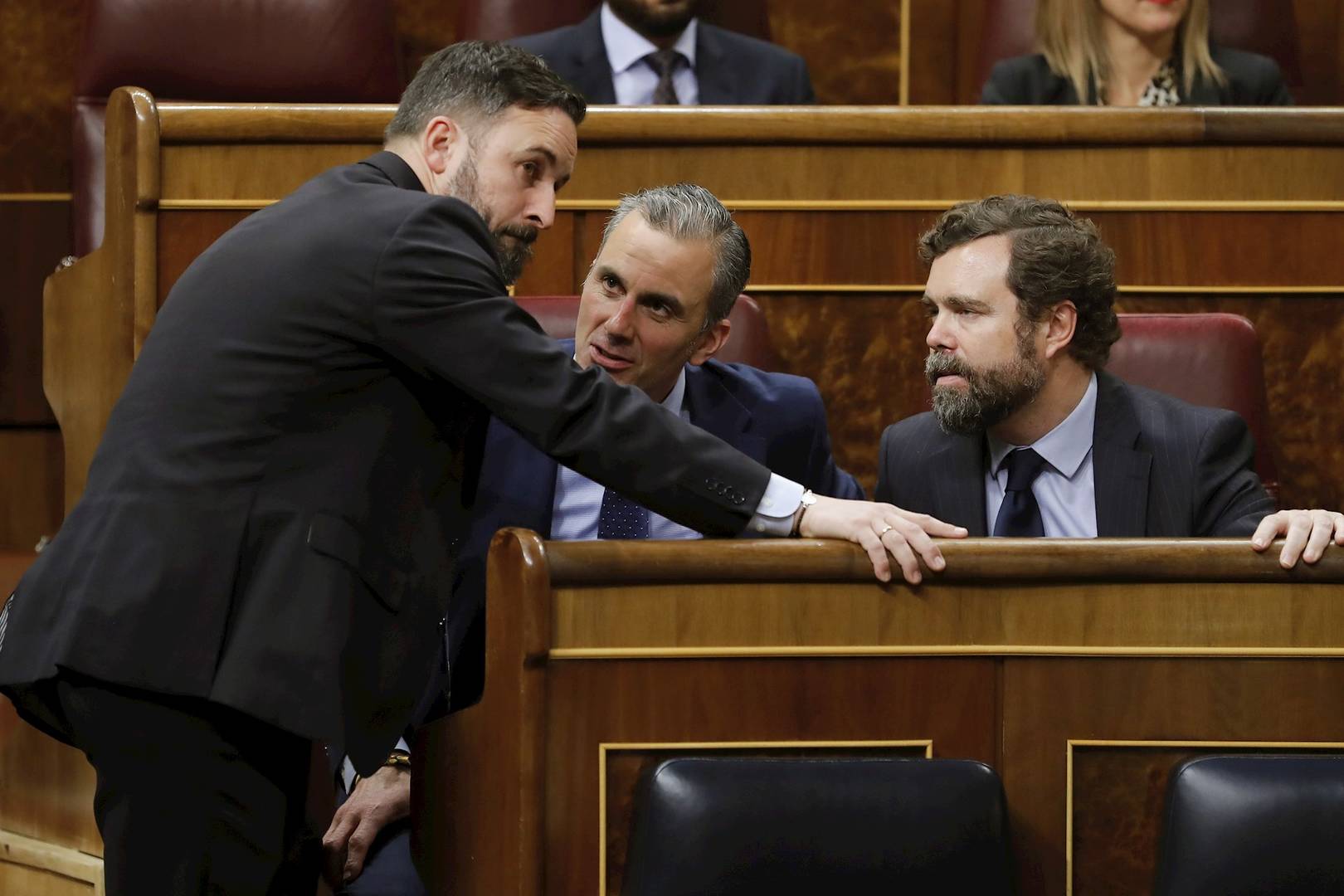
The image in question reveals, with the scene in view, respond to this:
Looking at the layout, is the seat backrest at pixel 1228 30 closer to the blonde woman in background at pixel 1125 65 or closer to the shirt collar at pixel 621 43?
the blonde woman in background at pixel 1125 65

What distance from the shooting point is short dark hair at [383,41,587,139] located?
3.11 ft

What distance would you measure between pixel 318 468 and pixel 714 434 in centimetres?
33

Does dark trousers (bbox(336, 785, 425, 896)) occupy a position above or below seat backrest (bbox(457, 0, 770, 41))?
below

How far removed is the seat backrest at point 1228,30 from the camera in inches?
65.1

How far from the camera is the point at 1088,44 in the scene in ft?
4.97

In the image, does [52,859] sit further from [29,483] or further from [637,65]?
[637,65]

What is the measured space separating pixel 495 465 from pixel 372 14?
27.4 inches

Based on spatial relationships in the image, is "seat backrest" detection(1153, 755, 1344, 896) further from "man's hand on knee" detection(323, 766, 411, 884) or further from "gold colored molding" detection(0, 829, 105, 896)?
"gold colored molding" detection(0, 829, 105, 896)

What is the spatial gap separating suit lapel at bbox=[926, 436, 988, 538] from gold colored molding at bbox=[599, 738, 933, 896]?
258 mm

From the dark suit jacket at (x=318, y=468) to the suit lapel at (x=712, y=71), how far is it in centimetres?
73

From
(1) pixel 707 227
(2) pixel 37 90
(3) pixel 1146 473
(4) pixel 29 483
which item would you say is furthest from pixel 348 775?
(2) pixel 37 90

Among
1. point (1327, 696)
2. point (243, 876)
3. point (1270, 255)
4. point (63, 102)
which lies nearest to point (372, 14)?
point (63, 102)

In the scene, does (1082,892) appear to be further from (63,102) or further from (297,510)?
(63,102)

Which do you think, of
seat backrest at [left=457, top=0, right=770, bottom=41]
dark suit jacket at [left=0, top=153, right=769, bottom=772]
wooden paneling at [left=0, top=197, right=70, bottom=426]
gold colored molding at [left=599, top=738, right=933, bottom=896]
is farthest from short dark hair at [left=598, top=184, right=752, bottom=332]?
wooden paneling at [left=0, top=197, right=70, bottom=426]
